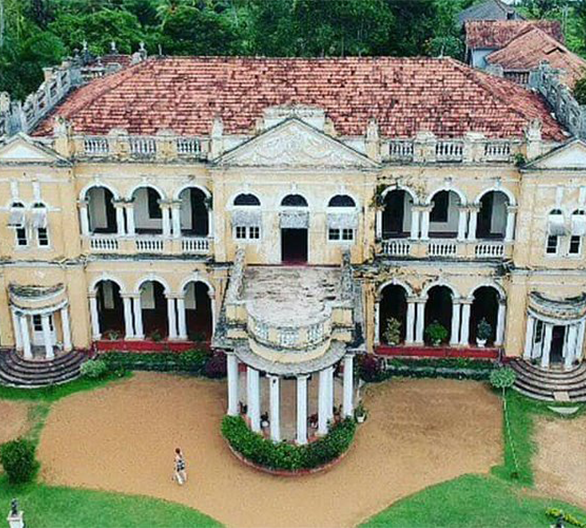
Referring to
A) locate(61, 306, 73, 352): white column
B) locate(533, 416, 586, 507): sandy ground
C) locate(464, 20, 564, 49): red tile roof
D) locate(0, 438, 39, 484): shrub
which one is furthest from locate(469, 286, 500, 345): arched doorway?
locate(464, 20, 564, 49): red tile roof

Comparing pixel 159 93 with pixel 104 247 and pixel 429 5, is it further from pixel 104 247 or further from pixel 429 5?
pixel 429 5

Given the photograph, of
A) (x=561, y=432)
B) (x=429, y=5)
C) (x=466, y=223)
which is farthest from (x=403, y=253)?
(x=429, y=5)

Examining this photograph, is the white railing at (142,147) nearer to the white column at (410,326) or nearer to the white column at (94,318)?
the white column at (94,318)

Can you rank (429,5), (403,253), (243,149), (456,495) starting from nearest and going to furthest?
(456,495) < (243,149) < (403,253) < (429,5)

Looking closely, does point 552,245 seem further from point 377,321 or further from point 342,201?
point 342,201

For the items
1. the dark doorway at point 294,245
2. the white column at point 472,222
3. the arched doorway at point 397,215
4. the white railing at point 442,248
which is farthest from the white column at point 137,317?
the white column at point 472,222
